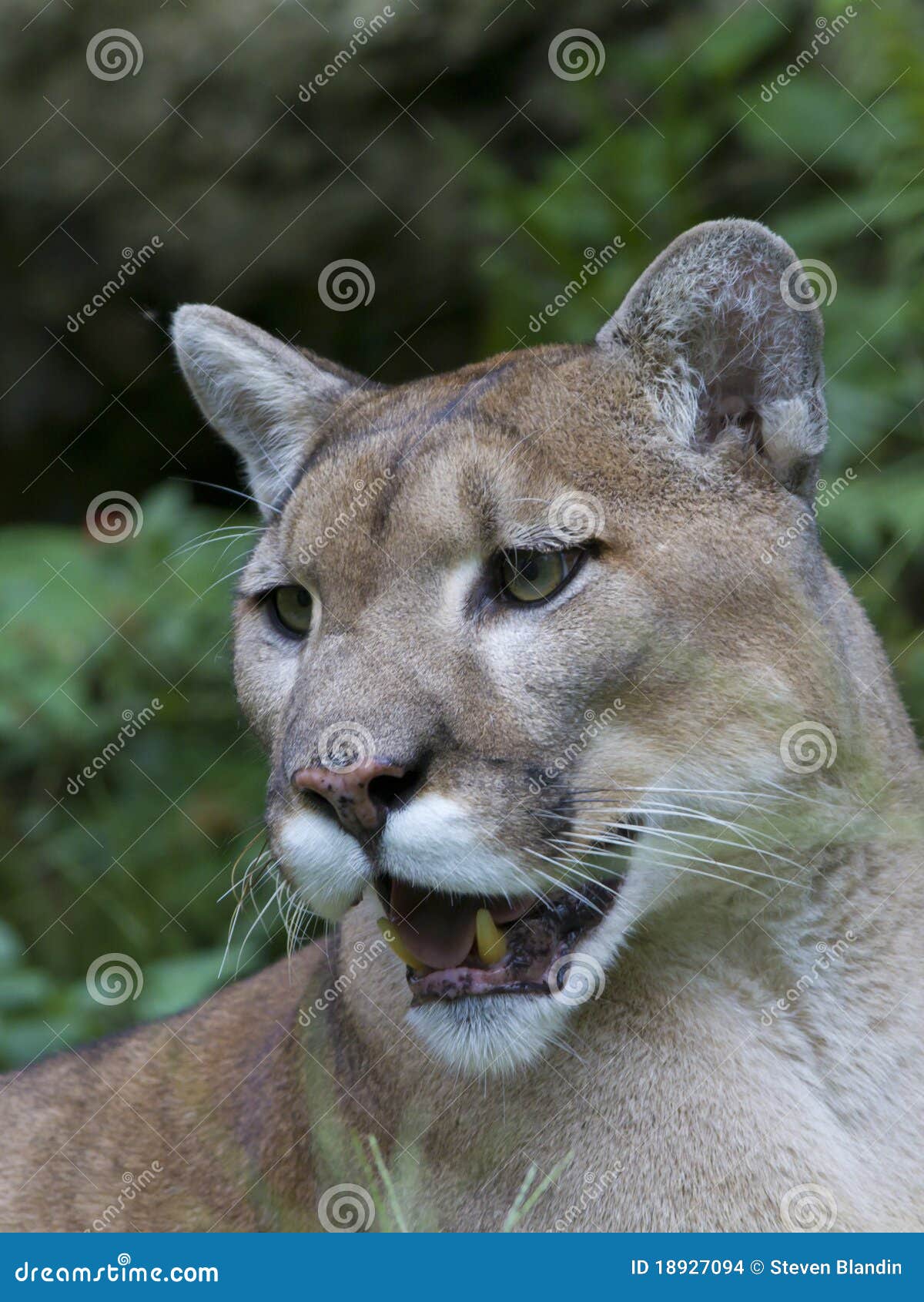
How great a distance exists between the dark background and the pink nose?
2.55m

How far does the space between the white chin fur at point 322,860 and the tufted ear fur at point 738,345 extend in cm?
114

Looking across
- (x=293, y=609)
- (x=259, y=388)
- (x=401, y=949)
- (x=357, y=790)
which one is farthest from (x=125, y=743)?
(x=357, y=790)

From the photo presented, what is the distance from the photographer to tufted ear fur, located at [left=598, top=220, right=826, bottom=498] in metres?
3.15

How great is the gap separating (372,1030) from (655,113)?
5320 millimetres

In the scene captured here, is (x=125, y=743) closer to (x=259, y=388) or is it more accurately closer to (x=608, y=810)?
(x=259, y=388)

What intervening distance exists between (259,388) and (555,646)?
1.50 meters

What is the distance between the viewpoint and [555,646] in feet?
9.41

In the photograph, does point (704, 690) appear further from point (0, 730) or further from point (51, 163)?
point (51, 163)

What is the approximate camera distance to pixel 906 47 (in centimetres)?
558

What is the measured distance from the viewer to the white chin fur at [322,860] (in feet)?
8.99

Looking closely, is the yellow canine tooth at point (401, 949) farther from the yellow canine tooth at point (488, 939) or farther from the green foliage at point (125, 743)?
the green foliage at point (125, 743)

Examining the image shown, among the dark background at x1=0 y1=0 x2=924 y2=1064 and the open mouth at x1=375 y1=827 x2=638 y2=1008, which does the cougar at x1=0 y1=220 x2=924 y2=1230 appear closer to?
the open mouth at x1=375 y1=827 x2=638 y2=1008

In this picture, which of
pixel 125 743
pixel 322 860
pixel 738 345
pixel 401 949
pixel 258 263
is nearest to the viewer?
pixel 322 860

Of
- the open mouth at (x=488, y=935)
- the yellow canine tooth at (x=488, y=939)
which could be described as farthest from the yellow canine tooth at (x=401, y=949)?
the yellow canine tooth at (x=488, y=939)
